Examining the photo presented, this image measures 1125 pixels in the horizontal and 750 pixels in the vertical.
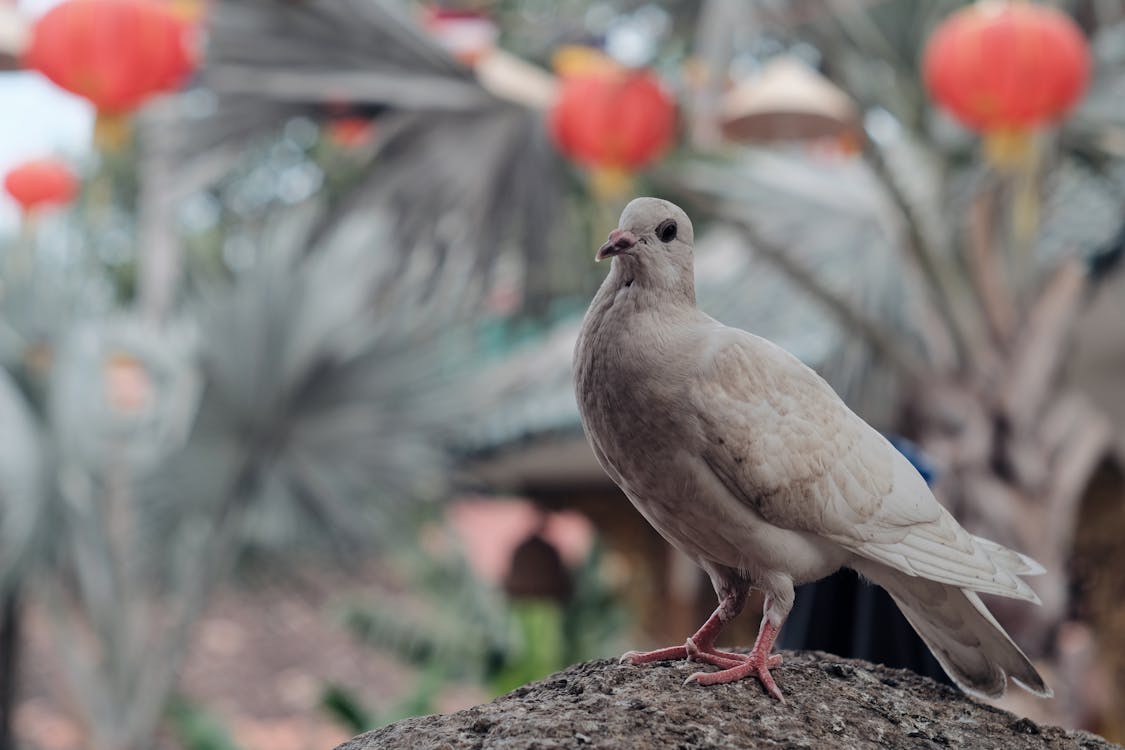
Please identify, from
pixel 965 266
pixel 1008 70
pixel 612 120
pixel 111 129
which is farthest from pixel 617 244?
pixel 111 129

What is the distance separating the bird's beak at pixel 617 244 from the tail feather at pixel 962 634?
21.2 inches

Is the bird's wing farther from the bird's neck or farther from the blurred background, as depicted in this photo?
the blurred background

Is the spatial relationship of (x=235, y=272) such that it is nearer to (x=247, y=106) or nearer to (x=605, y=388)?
(x=247, y=106)

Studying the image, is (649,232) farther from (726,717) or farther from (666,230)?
(726,717)

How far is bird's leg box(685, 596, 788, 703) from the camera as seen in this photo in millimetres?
1459

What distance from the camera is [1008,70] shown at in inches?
148

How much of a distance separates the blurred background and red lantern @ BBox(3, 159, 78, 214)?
0.34 metres

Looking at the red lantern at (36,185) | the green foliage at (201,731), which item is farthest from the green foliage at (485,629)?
the red lantern at (36,185)

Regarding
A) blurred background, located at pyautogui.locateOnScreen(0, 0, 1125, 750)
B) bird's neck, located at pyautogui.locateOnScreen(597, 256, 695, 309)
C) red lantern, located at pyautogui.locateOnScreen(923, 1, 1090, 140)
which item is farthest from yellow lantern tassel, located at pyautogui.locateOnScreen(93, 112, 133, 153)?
bird's neck, located at pyautogui.locateOnScreen(597, 256, 695, 309)

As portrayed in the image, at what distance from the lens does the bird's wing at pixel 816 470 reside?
55.7 inches

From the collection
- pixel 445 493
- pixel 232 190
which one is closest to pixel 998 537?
pixel 445 493

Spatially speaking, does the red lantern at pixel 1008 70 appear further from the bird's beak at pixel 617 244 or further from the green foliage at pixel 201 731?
the green foliage at pixel 201 731

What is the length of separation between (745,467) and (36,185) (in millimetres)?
6995

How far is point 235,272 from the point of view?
5887mm
